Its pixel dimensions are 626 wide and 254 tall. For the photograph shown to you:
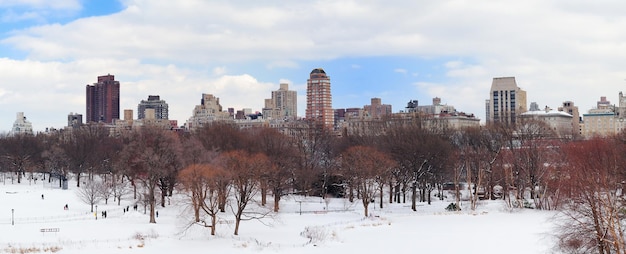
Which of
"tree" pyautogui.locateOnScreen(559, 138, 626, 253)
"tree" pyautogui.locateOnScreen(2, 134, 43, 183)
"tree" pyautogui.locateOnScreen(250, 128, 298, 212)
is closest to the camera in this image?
"tree" pyautogui.locateOnScreen(559, 138, 626, 253)

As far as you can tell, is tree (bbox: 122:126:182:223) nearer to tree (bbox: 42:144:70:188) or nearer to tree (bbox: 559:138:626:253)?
tree (bbox: 42:144:70:188)

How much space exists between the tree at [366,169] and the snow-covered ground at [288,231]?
231 cm

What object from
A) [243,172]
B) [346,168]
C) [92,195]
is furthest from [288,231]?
[92,195]

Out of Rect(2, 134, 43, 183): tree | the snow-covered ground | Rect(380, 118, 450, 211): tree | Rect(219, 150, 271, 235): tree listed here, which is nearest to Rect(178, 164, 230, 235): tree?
Rect(219, 150, 271, 235): tree

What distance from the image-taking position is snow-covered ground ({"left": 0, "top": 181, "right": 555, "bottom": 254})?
39031mm

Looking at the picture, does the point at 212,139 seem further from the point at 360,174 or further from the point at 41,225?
the point at 41,225

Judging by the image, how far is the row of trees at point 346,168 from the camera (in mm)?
44094

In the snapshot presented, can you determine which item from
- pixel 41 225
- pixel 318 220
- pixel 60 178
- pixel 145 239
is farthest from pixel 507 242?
pixel 60 178

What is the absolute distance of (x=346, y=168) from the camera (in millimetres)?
62031

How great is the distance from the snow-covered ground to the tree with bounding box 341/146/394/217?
2.31m

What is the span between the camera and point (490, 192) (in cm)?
7425

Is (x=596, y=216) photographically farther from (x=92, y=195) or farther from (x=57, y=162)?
(x=57, y=162)

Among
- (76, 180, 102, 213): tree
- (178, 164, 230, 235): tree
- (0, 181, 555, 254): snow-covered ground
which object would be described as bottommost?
(0, 181, 555, 254): snow-covered ground

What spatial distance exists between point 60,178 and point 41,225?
35.1 m
